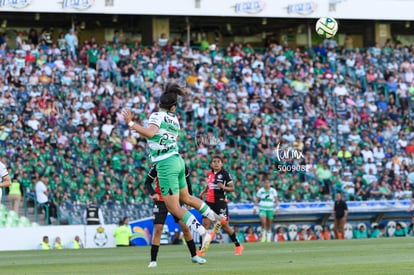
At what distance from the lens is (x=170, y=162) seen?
47.2ft

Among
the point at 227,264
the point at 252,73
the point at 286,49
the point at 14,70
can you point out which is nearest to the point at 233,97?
the point at 252,73

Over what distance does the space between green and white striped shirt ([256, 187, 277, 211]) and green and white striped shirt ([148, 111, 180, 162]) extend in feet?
51.5

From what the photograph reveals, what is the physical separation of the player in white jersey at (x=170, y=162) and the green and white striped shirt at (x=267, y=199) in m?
15.5

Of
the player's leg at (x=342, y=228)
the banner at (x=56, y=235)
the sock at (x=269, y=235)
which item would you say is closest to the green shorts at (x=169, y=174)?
the banner at (x=56, y=235)

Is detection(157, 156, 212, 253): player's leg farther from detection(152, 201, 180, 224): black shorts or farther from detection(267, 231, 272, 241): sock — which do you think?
detection(267, 231, 272, 241): sock

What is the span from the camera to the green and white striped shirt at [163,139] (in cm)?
1436

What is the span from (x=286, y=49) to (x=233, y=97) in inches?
246

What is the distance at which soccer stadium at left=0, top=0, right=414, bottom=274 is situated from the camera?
30.4 meters

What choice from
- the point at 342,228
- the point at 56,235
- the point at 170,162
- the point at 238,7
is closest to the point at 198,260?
the point at 170,162

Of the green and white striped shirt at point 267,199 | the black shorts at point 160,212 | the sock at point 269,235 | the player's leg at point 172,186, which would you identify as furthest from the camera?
the sock at point 269,235

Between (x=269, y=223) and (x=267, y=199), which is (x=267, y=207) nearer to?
(x=267, y=199)

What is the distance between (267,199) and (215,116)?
7334 millimetres

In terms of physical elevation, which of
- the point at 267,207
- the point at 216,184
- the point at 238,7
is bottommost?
the point at 267,207

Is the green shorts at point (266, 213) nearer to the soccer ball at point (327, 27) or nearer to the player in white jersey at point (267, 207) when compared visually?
the player in white jersey at point (267, 207)
